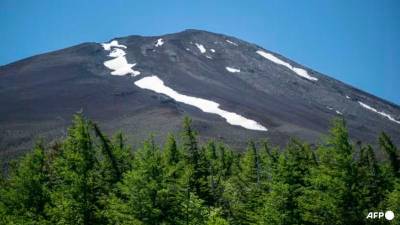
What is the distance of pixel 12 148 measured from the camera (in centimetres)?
6544

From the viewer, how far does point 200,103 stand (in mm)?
100625

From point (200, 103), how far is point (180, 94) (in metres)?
7.43

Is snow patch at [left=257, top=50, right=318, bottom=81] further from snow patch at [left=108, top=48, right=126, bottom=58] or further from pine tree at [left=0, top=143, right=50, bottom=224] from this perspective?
pine tree at [left=0, top=143, right=50, bottom=224]

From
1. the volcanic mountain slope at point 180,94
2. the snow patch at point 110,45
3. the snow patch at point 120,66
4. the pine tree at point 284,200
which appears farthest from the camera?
the snow patch at point 110,45

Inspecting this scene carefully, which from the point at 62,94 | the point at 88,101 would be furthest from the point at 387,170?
the point at 62,94

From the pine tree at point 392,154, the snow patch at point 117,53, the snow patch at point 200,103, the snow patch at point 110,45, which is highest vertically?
the snow patch at point 110,45

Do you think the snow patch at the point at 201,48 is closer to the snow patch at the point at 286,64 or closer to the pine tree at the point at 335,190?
the snow patch at the point at 286,64

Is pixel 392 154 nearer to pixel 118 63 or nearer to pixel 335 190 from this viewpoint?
pixel 335 190

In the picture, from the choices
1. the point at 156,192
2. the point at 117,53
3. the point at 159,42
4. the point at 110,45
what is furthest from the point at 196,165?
the point at 159,42

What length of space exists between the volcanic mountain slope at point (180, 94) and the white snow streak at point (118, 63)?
29cm

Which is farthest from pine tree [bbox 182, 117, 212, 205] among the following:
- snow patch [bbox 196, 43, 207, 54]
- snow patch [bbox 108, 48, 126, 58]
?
snow patch [bbox 196, 43, 207, 54]

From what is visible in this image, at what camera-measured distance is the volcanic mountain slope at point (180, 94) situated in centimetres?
8119

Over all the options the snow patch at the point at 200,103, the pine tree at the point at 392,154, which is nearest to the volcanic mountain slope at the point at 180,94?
the snow patch at the point at 200,103

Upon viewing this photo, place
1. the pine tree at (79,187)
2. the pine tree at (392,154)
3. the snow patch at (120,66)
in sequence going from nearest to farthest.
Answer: the pine tree at (79,187) → the pine tree at (392,154) → the snow patch at (120,66)
